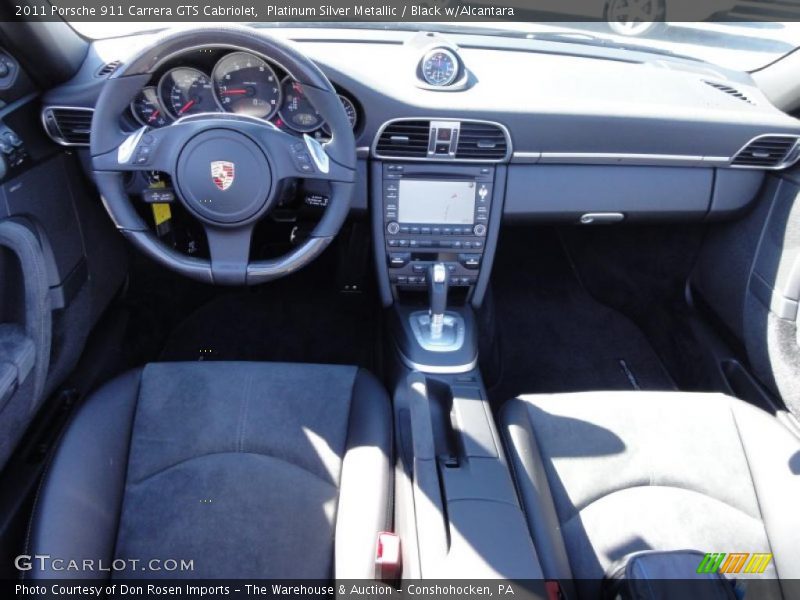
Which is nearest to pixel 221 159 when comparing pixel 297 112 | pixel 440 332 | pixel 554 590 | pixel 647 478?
pixel 297 112

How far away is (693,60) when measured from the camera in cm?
222

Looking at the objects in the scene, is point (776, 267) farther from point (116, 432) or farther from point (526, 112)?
point (116, 432)

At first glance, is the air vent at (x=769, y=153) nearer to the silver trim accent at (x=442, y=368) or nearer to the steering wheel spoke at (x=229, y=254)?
the silver trim accent at (x=442, y=368)

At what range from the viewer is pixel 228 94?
161cm

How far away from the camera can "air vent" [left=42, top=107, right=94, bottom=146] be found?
66.7 inches

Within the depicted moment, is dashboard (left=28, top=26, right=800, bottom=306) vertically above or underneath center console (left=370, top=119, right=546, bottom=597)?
above

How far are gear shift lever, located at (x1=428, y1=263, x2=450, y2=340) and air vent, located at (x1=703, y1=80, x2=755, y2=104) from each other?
44.6 inches

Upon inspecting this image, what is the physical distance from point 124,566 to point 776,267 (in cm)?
213

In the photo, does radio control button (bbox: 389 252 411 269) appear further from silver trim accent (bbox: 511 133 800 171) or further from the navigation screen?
silver trim accent (bbox: 511 133 800 171)

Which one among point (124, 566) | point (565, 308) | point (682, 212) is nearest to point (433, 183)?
point (682, 212)

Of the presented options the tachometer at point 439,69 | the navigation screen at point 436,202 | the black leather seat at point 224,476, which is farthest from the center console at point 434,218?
the black leather seat at point 224,476

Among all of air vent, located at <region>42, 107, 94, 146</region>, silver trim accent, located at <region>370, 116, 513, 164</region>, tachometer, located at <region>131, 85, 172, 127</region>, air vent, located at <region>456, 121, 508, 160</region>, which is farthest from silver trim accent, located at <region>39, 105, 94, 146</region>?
air vent, located at <region>456, 121, 508, 160</region>

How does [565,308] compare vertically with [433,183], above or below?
below

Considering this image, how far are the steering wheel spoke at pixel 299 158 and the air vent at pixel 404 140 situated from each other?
0.39 metres
